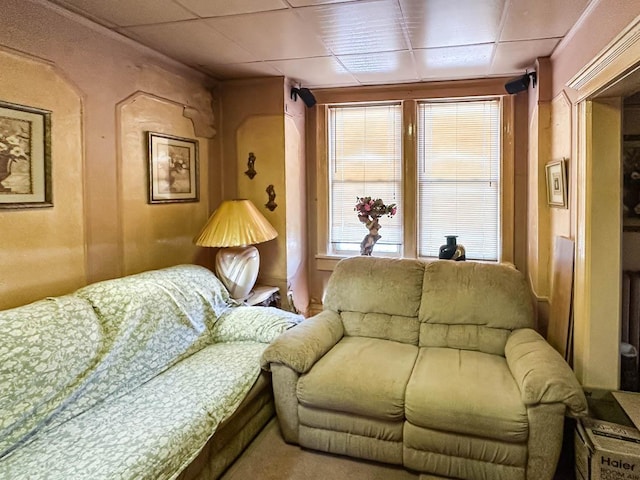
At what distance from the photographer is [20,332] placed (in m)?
1.99

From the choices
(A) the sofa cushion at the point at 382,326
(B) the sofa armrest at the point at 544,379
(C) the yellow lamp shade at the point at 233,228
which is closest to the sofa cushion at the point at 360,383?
(A) the sofa cushion at the point at 382,326

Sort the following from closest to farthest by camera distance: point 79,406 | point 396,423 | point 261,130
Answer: point 79,406
point 396,423
point 261,130

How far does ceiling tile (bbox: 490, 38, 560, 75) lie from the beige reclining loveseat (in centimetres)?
152

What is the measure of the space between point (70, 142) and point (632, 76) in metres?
2.88

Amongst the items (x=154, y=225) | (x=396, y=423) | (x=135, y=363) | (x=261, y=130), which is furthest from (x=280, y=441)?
(x=261, y=130)

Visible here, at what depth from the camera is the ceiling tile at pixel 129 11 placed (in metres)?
2.39

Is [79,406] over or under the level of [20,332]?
under

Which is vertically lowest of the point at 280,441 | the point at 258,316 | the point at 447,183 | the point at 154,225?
the point at 280,441

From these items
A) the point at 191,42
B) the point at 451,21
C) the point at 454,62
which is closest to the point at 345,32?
the point at 451,21

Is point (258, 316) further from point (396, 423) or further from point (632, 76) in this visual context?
point (632, 76)

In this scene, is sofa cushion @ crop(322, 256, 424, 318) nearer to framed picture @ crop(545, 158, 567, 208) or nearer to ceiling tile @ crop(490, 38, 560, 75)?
framed picture @ crop(545, 158, 567, 208)

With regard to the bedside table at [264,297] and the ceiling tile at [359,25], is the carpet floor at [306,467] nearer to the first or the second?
the bedside table at [264,297]

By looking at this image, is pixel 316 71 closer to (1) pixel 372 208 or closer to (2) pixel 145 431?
(1) pixel 372 208

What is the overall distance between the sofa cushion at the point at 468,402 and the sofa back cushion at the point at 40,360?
163 centimetres
